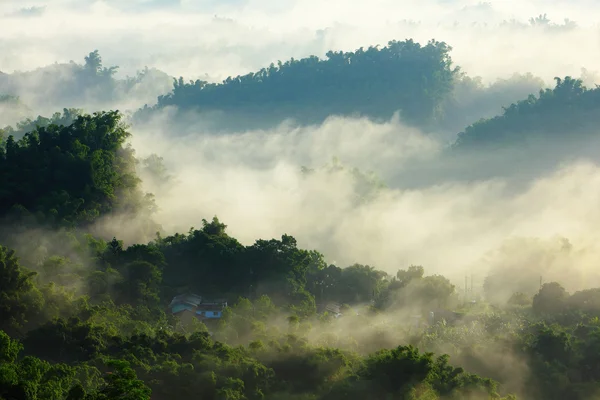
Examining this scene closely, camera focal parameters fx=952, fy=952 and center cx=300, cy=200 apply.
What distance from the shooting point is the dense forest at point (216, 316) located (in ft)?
78.7

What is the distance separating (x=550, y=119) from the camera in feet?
316

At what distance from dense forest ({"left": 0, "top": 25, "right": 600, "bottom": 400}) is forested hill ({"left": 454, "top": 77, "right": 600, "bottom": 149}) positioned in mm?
47161

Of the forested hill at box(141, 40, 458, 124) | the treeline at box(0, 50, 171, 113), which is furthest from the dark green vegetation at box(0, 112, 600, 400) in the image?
the treeline at box(0, 50, 171, 113)

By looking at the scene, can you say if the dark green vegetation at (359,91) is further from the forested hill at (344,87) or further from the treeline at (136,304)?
the treeline at (136,304)

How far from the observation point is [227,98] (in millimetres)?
127938

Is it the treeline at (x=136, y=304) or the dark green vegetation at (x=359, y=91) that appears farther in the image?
the dark green vegetation at (x=359, y=91)

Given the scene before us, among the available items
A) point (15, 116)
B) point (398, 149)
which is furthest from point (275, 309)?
point (15, 116)

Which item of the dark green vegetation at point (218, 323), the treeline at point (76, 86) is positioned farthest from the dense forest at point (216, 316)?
the treeline at point (76, 86)

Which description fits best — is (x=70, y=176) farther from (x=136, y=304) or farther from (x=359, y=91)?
(x=359, y=91)

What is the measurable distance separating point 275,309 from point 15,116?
296 feet

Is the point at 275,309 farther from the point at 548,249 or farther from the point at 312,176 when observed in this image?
the point at 312,176

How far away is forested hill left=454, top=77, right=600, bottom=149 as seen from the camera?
95.2m

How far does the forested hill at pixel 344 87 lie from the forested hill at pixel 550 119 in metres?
20.6

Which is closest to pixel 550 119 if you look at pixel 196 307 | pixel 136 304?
pixel 196 307
